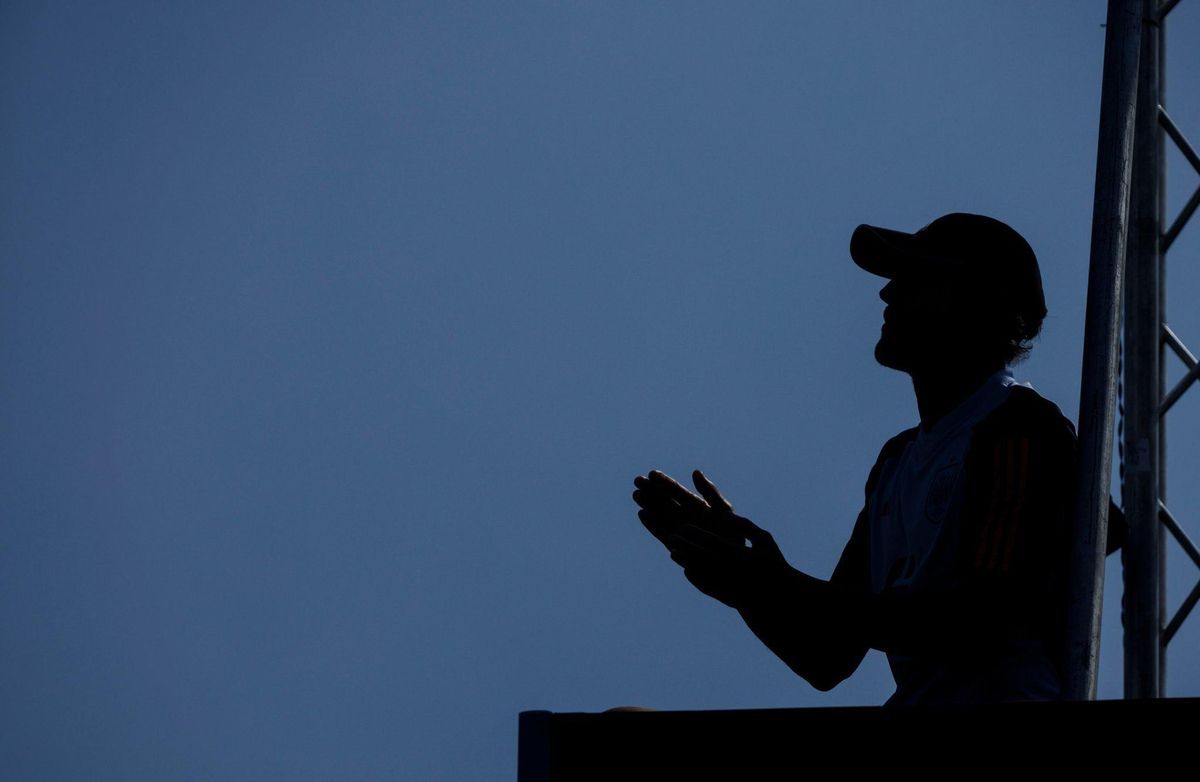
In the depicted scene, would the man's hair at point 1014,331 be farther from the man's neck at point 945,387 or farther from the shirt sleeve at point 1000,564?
the shirt sleeve at point 1000,564

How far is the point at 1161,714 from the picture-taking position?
4.16ft

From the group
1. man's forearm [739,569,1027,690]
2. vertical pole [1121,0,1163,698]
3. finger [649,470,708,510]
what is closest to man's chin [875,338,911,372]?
finger [649,470,708,510]

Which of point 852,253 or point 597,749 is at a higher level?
point 852,253

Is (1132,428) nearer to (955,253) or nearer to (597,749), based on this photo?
(955,253)

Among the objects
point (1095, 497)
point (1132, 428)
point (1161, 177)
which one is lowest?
point (1095, 497)

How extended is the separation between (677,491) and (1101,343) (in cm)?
68

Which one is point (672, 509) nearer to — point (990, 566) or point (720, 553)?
point (720, 553)

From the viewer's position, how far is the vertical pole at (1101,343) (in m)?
1.71

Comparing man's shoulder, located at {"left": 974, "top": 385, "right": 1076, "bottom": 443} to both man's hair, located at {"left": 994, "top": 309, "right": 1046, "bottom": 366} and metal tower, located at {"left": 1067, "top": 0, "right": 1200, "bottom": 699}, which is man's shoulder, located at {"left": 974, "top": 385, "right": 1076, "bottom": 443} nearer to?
man's hair, located at {"left": 994, "top": 309, "right": 1046, "bottom": 366}

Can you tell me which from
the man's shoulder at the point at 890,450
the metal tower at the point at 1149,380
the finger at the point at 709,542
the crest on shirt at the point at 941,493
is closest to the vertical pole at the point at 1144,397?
the metal tower at the point at 1149,380

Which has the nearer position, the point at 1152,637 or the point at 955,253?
the point at 955,253

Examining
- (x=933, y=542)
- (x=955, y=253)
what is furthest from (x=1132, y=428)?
(x=933, y=542)

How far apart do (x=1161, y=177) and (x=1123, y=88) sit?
1.12 m

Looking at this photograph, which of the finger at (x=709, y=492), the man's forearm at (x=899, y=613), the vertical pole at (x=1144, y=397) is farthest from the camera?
the vertical pole at (x=1144, y=397)
